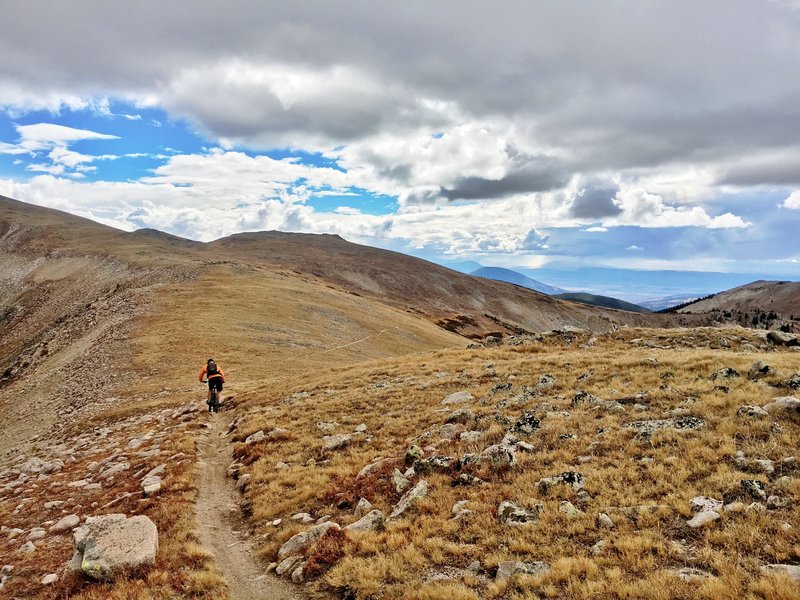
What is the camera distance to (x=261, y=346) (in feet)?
163

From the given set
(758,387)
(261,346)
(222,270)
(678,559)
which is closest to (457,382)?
(758,387)

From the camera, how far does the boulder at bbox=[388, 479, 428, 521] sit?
12312mm

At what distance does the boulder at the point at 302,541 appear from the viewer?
450 inches

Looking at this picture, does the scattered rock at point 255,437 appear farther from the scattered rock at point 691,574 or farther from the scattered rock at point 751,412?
the scattered rock at point 751,412

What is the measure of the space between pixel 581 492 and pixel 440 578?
4.37m

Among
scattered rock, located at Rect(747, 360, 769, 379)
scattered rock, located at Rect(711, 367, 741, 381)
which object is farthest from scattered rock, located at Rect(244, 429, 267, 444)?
scattered rock, located at Rect(747, 360, 769, 379)

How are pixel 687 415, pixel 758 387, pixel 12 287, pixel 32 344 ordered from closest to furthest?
pixel 687 415
pixel 758 387
pixel 32 344
pixel 12 287

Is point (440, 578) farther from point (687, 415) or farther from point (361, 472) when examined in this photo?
point (687, 415)

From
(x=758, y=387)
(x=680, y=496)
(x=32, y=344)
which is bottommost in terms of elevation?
(x=32, y=344)

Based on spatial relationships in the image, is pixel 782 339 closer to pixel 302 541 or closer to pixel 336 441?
pixel 336 441

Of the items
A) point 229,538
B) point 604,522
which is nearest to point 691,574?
point 604,522

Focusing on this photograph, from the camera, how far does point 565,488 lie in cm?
1162

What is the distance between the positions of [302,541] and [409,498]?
3083mm

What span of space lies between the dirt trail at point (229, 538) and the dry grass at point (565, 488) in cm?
64
